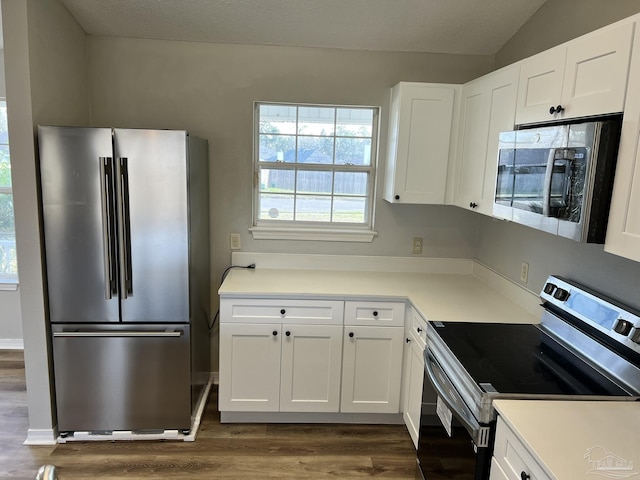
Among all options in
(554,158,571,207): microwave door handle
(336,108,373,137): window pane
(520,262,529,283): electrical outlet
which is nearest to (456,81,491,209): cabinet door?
(520,262,529,283): electrical outlet

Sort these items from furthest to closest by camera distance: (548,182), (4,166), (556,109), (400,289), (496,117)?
(4,166)
(400,289)
(496,117)
(556,109)
(548,182)

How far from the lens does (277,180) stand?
10.4 ft

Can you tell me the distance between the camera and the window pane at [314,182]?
3.16 meters

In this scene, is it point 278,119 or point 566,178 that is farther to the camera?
point 278,119

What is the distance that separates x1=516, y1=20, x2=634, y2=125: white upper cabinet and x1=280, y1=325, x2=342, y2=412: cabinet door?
5.16 feet

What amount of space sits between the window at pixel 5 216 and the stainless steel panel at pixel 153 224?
1731mm

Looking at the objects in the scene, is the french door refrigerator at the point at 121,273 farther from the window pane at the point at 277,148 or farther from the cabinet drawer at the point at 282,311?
the window pane at the point at 277,148

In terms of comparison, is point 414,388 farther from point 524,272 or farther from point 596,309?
point 596,309

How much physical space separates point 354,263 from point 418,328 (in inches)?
33.7

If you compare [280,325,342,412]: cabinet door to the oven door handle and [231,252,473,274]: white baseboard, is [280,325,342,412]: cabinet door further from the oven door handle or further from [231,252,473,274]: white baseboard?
the oven door handle

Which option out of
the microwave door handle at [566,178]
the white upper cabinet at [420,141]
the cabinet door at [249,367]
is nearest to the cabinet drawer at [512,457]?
the microwave door handle at [566,178]

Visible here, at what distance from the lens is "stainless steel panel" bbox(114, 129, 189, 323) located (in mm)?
2363

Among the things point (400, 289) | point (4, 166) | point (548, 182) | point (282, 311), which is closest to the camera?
point (548, 182)

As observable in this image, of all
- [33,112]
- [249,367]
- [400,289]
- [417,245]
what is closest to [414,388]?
[400,289]
